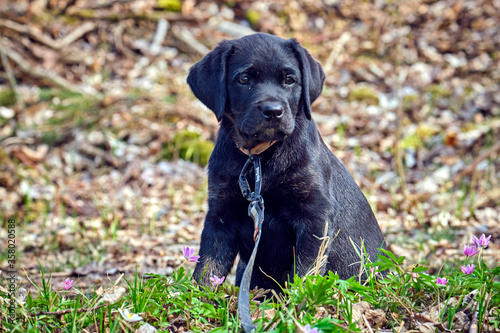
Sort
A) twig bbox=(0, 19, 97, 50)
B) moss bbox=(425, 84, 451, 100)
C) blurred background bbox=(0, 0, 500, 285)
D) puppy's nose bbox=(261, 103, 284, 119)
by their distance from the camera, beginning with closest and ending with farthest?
puppy's nose bbox=(261, 103, 284, 119), blurred background bbox=(0, 0, 500, 285), moss bbox=(425, 84, 451, 100), twig bbox=(0, 19, 97, 50)

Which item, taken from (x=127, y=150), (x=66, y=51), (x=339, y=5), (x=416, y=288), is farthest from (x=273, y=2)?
(x=416, y=288)

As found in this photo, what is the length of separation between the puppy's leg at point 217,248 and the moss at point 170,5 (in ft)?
27.0

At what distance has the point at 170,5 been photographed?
10.0 meters

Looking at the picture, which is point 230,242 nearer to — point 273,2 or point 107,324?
point 107,324

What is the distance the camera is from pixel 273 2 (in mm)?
10438

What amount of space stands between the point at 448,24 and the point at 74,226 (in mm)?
8735

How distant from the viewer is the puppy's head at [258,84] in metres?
2.74

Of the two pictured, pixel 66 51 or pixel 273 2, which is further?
pixel 273 2

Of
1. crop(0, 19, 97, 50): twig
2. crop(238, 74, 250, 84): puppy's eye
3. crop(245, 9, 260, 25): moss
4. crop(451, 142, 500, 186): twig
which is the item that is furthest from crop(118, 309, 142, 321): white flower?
crop(245, 9, 260, 25): moss

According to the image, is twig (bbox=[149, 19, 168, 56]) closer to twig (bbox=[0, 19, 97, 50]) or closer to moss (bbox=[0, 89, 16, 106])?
twig (bbox=[0, 19, 97, 50])

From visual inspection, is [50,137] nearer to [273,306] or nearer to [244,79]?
[244,79]

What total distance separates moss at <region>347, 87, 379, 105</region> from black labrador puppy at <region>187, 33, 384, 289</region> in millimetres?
5455

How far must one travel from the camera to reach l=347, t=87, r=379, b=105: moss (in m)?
8.30

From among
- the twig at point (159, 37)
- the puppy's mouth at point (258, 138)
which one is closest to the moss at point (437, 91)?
the twig at point (159, 37)
